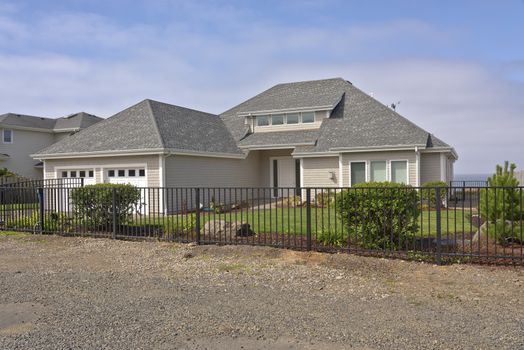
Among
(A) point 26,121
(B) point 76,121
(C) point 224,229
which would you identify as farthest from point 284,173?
(A) point 26,121

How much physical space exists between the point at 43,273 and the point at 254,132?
1784 cm

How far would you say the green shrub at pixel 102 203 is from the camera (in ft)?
36.8

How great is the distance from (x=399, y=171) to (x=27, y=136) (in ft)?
90.6

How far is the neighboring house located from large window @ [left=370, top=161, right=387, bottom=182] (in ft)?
74.9

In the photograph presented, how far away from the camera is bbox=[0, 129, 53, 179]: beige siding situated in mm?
31188

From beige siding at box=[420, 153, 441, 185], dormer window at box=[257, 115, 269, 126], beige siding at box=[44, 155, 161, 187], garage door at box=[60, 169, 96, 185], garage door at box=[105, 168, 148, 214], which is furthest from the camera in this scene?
dormer window at box=[257, 115, 269, 126]

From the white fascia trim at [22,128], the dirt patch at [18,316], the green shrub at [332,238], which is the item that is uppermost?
the white fascia trim at [22,128]

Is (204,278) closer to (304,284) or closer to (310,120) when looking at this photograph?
(304,284)

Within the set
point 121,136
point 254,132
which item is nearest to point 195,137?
point 121,136

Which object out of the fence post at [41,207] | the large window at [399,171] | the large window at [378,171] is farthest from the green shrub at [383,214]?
the large window at [378,171]

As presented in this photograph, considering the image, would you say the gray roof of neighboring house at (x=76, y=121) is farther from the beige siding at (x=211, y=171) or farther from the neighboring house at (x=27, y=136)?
the beige siding at (x=211, y=171)

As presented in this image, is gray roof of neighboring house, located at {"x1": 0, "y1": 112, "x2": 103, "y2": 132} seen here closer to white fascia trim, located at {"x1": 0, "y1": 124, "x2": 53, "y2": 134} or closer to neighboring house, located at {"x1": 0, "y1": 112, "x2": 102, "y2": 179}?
neighboring house, located at {"x1": 0, "y1": 112, "x2": 102, "y2": 179}

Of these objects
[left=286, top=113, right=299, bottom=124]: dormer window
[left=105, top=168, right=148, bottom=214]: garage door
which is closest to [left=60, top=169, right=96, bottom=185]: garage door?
[left=105, top=168, right=148, bottom=214]: garage door

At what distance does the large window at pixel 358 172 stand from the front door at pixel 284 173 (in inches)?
163
